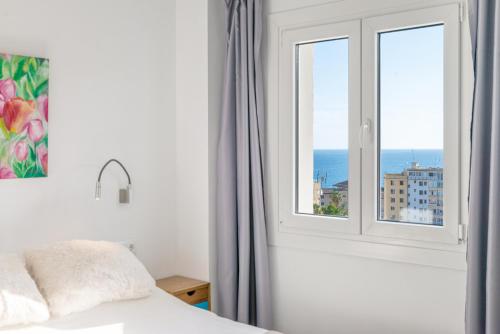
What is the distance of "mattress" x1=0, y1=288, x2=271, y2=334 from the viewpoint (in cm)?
221

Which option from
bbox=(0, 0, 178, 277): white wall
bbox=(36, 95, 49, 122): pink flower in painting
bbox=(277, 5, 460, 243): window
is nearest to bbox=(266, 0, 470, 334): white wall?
bbox=(277, 5, 460, 243): window

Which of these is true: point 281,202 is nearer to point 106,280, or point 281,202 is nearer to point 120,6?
point 106,280

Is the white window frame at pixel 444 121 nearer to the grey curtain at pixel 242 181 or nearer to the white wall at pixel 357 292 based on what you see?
the white wall at pixel 357 292

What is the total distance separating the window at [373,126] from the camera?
8.74 feet

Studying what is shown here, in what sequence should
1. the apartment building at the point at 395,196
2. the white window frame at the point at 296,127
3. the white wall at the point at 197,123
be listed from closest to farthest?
the apartment building at the point at 395,196 < the white window frame at the point at 296,127 < the white wall at the point at 197,123

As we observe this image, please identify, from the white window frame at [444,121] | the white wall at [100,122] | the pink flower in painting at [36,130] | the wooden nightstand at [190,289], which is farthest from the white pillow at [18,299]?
the white window frame at [444,121]

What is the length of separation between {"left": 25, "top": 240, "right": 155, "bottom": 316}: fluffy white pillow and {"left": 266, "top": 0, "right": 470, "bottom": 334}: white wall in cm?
96

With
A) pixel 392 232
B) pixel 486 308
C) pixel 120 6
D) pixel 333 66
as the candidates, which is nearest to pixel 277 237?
pixel 392 232

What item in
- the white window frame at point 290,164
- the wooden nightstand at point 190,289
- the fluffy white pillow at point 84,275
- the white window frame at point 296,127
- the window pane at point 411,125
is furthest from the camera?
the wooden nightstand at point 190,289

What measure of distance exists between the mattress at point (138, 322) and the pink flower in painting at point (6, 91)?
114 centimetres

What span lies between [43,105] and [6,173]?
42cm

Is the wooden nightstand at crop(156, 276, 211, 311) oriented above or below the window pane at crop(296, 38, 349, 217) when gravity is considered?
below

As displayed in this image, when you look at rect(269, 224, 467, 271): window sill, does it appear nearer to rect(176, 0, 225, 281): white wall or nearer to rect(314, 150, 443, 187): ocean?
rect(314, 150, 443, 187): ocean

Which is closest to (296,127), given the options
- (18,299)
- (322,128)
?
(322,128)
